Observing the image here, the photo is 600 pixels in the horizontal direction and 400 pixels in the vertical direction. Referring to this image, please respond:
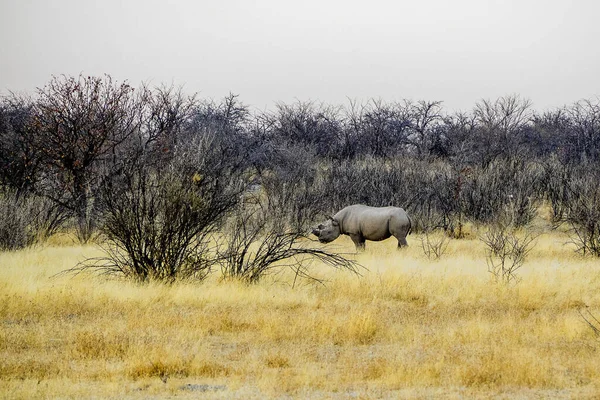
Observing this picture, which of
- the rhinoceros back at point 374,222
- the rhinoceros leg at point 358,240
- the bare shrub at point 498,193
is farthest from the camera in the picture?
the bare shrub at point 498,193

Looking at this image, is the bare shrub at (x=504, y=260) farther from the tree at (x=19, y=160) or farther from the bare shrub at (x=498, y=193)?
the tree at (x=19, y=160)

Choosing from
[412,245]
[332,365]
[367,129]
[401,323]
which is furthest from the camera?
[367,129]

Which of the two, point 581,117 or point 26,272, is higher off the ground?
point 581,117

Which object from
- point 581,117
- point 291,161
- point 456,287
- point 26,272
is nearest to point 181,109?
point 291,161

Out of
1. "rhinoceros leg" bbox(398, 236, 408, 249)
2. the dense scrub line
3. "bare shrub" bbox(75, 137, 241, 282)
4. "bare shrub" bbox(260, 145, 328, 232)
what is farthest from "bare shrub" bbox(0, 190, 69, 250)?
"rhinoceros leg" bbox(398, 236, 408, 249)

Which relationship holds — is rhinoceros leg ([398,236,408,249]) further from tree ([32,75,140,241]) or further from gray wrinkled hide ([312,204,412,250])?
tree ([32,75,140,241])

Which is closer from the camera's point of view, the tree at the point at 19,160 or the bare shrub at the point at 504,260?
the bare shrub at the point at 504,260

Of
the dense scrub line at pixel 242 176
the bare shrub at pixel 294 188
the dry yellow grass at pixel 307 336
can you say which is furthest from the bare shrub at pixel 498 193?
the dry yellow grass at pixel 307 336

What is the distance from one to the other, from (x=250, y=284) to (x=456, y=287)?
318 cm

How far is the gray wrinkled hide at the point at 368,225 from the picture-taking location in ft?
51.5

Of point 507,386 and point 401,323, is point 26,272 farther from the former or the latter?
point 507,386

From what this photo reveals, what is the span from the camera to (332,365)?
20.9 feet

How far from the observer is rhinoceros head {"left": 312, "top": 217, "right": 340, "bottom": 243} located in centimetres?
1641

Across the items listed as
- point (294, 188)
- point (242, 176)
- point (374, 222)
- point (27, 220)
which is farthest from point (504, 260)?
point (242, 176)
